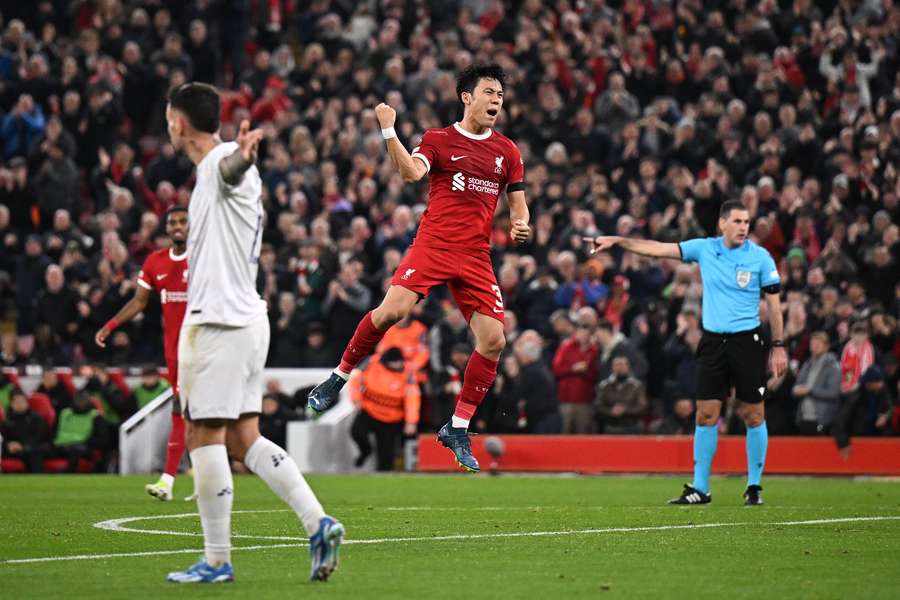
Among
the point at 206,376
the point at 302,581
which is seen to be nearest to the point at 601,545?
the point at 302,581

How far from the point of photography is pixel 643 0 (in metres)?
28.8

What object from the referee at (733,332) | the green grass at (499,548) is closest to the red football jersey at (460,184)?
the referee at (733,332)

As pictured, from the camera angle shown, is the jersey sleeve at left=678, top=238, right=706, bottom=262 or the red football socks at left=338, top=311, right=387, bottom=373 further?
the jersey sleeve at left=678, top=238, right=706, bottom=262

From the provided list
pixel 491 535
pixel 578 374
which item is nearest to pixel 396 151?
pixel 491 535

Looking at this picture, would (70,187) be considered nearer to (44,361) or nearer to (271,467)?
(44,361)

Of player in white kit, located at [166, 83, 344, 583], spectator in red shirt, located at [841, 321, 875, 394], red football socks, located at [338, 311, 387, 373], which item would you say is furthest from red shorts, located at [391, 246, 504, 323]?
spectator in red shirt, located at [841, 321, 875, 394]

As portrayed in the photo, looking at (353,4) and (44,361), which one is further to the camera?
(353,4)

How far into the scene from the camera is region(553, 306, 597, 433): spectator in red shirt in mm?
22281

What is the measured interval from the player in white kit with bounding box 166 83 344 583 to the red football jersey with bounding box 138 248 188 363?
6.72 m

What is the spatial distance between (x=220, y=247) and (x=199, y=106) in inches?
27.9

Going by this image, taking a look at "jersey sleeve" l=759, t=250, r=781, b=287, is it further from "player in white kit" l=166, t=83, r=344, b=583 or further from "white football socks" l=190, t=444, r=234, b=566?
"white football socks" l=190, t=444, r=234, b=566

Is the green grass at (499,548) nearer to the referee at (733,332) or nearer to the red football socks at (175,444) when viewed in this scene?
the red football socks at (175,444)

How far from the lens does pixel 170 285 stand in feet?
48.1

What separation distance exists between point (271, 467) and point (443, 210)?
4.73 metres
